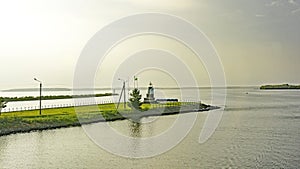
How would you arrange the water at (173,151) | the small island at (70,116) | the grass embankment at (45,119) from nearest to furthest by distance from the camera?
the water at (173,151) → the grass embankment at (45,119) → the small island at (70,116)

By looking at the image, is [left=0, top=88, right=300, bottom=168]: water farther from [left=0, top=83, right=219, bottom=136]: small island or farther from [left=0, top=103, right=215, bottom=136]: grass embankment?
[left=0, top=83, right=219, bottom=136]: small island

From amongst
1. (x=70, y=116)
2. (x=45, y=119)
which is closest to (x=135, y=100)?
(x=70, y=116)

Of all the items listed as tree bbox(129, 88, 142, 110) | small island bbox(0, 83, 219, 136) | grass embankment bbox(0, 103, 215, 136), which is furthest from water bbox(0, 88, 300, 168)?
tree bbox(129, 88, 142, 110)

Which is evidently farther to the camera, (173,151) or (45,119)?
(45,119)

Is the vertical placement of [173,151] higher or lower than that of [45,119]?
lower

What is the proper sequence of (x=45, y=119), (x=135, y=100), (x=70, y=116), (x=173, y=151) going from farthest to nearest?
(x=135, y=100) → (x=70, y=116) → (x=45, y=119) → (x=173, y=151)

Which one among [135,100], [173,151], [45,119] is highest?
[135,100]

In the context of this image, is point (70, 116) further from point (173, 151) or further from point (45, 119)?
point (173, 151)

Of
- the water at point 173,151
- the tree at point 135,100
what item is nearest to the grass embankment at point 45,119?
the tree at point 135,100

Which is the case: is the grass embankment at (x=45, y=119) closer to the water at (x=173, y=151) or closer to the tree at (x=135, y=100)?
the tree at (x=135, y=100)

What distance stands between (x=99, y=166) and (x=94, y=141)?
34.2 feet

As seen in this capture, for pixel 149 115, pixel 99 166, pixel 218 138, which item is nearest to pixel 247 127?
pixel 218 138

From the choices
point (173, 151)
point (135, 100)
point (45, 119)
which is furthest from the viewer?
point (135, 100)

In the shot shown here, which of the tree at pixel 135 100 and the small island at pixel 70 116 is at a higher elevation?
the tree at pixel 135 100
